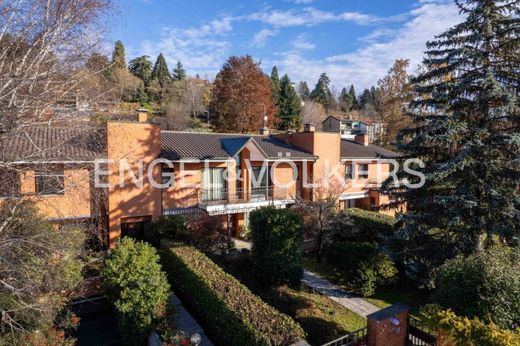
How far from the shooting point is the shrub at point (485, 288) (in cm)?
841

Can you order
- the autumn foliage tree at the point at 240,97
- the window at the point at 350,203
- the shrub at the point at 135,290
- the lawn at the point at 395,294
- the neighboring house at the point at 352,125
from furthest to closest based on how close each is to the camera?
the neighboring house at the point at 352,125 < the autumn foliage tree at the point at 240,97 < the window at the point at 350,203 < the lawn at the point at 395,294 < the shrub at the point at 135,290

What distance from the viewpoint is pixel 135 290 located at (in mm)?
10758

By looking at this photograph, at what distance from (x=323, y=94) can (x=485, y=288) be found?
8612 cm

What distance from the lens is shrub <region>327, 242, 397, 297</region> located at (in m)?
14.5

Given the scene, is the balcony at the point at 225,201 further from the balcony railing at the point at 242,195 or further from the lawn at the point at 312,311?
the lawn at the point at 312,311

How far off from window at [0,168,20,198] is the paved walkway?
12178mm

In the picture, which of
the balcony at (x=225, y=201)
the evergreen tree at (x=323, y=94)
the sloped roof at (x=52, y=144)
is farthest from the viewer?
the evergreen tree at (x=323, y=94)

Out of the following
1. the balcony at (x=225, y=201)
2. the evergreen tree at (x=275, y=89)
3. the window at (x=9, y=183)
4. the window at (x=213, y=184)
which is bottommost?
the balcony at (x=225, y=201)

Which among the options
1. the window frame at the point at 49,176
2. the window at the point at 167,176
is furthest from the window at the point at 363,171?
the window frame at the point at 49,176

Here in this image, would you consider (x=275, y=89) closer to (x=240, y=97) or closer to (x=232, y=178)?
(x=240, y=97)

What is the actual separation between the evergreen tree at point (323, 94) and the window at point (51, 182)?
84867 mm

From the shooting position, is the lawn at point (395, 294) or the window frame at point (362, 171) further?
the window frame at point (362, 171)

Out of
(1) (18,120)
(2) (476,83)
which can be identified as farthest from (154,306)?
(2) (476,83)

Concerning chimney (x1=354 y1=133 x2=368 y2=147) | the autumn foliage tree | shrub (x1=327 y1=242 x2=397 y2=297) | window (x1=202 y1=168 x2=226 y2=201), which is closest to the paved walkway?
shrub (x1=327 y1=242 x2=397 y2=297)
